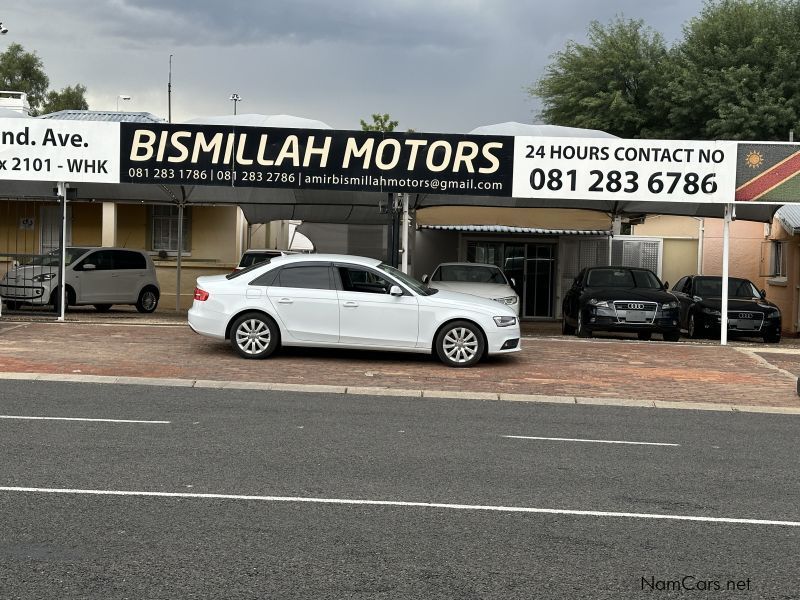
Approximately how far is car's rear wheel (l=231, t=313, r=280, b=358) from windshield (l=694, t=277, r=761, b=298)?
12367 mm

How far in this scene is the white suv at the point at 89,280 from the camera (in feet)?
76.5

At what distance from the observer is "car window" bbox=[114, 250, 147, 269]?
25594 mm

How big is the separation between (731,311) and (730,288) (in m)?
1.86

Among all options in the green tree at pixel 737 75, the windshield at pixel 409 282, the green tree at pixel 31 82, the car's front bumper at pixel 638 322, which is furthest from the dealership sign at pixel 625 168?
the green tree at pixel 31 82

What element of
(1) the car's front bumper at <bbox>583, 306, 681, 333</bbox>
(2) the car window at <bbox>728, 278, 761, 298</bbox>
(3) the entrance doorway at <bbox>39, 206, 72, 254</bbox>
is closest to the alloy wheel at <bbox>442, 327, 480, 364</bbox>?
(1) the car's front bumper at <bbox>583, 306, 681, 333</bbox>

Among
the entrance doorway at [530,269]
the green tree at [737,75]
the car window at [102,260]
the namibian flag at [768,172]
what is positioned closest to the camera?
the namibian flag at [768,172]

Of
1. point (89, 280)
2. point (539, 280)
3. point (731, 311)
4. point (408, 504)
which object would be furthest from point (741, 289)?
point (408, 504)

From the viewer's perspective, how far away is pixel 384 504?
7.11 metres

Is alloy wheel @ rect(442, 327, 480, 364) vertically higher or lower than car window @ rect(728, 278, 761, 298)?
lower

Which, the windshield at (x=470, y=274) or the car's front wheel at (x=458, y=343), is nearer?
the car's front wheel at (x=458, y=343)

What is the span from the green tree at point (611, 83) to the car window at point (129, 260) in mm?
24443

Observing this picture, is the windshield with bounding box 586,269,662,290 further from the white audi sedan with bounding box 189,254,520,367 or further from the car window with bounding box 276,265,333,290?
the car window with bounding box 276,265,333,290

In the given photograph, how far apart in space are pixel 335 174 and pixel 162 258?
12.0 meters

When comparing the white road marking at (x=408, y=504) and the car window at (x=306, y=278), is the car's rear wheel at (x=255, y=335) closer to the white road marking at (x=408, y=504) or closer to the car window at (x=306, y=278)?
the car window at (x=306, y=278)
